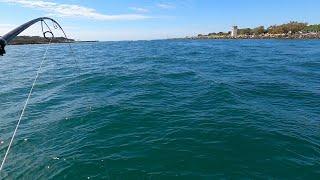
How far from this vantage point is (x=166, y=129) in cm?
1355

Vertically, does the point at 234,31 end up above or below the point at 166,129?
above

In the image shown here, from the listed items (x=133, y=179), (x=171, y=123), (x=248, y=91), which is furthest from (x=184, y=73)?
(x=133, y=179)

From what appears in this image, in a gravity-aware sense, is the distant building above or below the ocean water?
above

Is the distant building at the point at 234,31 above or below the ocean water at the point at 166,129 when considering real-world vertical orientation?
above

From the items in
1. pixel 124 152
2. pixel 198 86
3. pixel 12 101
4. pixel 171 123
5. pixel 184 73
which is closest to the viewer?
pixel 124 152

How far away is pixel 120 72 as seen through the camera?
2880 centimetres

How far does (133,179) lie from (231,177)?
115 inches

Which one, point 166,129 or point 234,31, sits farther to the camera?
point 234,31

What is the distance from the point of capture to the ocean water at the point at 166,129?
10164mm

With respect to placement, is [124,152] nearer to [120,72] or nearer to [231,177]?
[231,177]

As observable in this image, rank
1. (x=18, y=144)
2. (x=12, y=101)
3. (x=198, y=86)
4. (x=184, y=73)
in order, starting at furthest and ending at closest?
(x=184, y=73) → (x=198, y=86) → (x=12, y=101) → (x=18, y=144)

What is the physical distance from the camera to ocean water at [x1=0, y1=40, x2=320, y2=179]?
Answer: 400 inches

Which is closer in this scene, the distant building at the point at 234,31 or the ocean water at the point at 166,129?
the ocean water at the point at 166,129

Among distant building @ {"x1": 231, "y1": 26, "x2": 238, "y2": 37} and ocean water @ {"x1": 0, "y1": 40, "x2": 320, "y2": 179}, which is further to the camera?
distant building @ {"x1": 231, "y1": 26, "x2": 238, "y2": 37}
